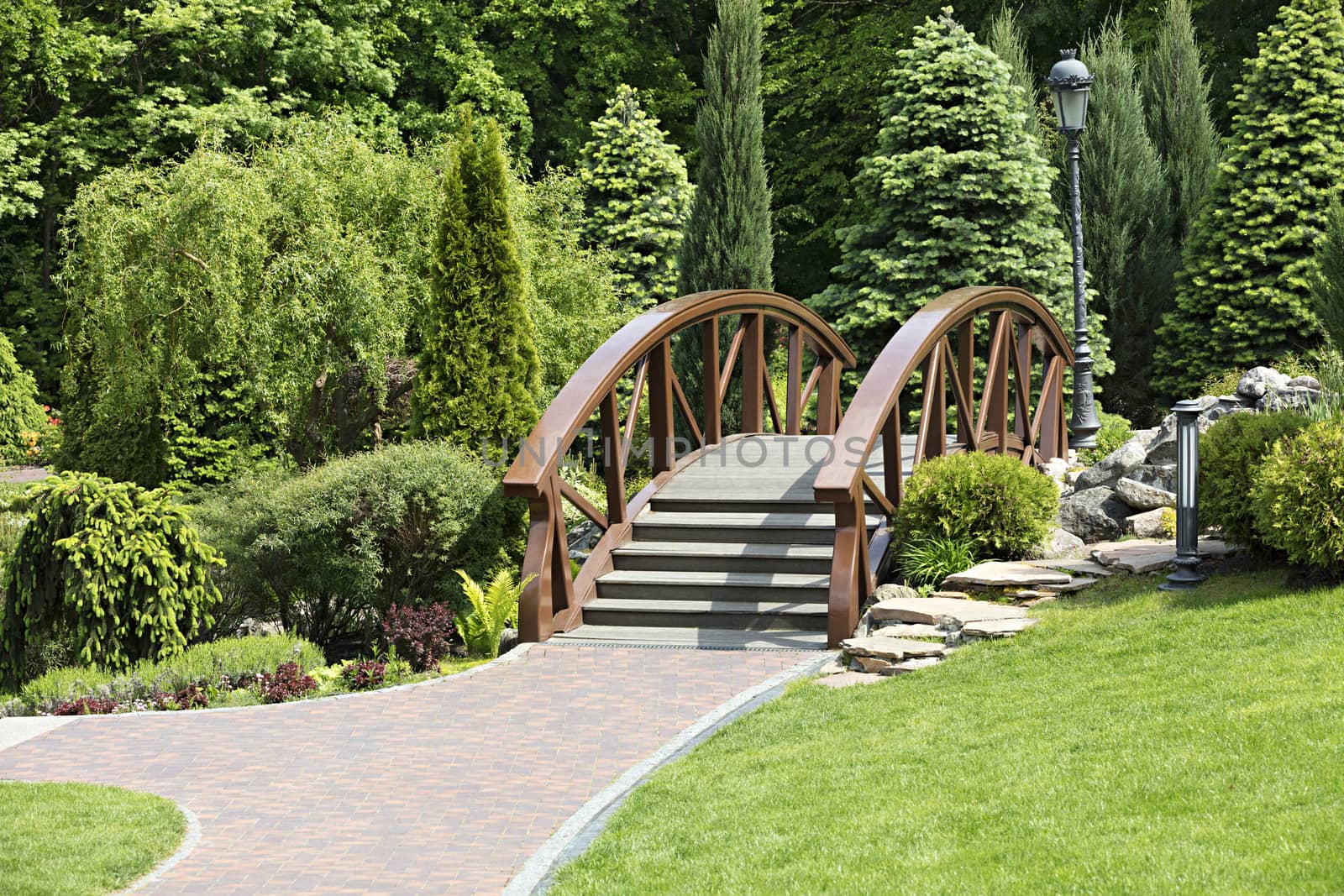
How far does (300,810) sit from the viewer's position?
6.20 metres

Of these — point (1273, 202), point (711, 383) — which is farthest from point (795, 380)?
point (1273, 202)

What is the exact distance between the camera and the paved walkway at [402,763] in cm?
550

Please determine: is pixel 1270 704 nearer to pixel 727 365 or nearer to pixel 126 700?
pixel 126 700

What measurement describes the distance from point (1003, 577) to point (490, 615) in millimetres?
3694

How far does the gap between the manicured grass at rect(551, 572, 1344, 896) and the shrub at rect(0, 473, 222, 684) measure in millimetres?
4619

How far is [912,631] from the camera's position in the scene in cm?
884

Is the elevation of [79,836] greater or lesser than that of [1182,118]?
lesser

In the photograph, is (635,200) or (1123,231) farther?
(1123,231)

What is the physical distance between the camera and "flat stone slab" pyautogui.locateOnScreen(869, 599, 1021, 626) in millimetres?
8875

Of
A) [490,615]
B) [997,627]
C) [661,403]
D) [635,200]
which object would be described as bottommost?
[490,615]

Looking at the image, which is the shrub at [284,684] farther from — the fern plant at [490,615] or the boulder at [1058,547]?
the boulder at [1058,547]

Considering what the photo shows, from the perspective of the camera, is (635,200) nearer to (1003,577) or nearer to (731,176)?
(731,176)

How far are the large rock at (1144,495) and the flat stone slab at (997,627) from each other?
122 inches

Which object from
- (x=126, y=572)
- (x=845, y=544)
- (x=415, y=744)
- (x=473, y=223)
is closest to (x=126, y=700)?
(x=126, y=572)
